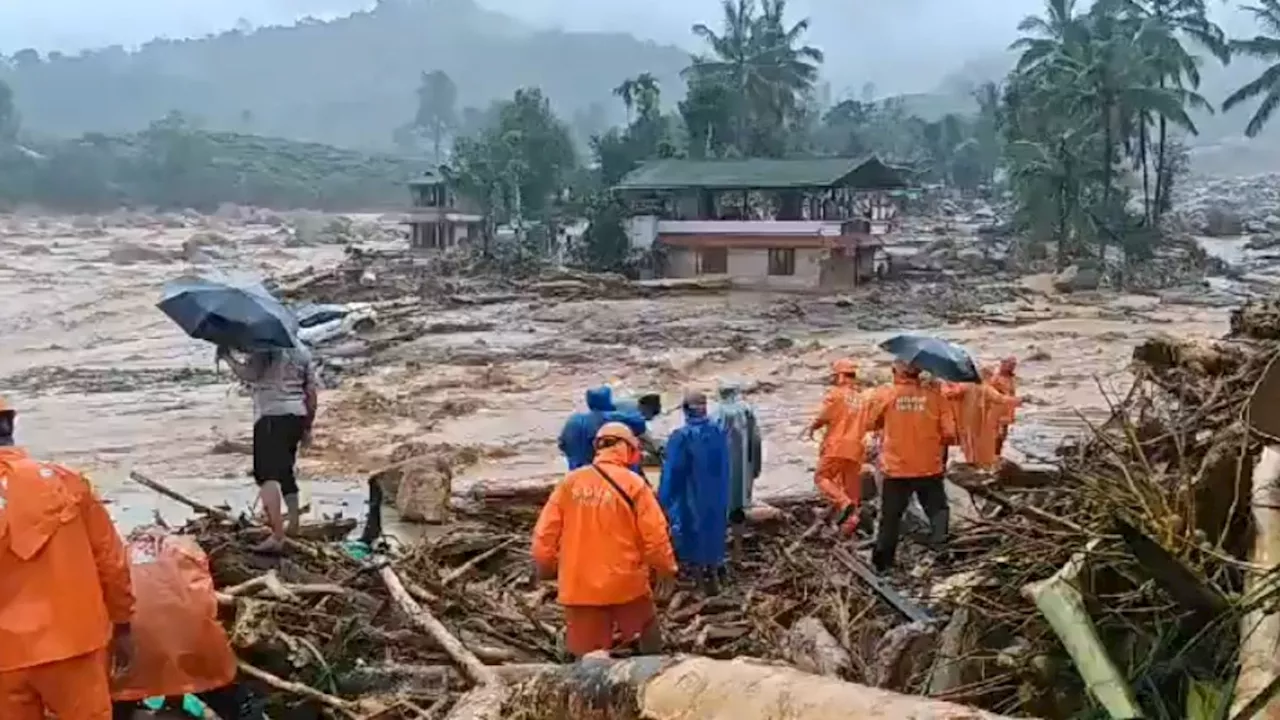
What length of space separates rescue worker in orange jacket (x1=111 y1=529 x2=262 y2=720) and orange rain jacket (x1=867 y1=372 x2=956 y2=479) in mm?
3963

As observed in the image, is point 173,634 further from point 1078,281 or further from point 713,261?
point 1078,281

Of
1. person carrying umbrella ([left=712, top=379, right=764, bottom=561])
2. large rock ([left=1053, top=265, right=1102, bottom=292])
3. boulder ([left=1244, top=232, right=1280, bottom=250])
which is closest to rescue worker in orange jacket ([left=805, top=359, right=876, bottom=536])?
person carrying umbrella ([left=712, top=379, right=764, bottom=561])

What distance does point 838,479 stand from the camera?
9.24 meters

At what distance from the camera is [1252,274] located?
46.2 m

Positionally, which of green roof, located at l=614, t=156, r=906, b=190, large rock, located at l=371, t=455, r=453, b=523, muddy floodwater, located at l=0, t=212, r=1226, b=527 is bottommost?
muddy floodwater, located at l=0, t=212, r=1226, b=527

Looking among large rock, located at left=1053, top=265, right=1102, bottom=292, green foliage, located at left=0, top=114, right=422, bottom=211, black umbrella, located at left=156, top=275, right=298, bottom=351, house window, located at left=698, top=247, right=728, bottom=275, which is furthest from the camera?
green foliage, located at left=0, top=114, right=422, bottom=211

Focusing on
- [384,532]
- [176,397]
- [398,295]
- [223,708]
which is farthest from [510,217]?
[223,708]

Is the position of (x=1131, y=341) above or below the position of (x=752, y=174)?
below

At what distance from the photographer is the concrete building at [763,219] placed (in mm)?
41156

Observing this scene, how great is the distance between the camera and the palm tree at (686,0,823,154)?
56875 millimetres

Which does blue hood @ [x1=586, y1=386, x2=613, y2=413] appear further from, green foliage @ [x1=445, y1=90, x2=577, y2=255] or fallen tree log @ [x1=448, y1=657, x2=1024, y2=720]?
green foliage @ [x1=445, y1=90, x2=577, y2=255]

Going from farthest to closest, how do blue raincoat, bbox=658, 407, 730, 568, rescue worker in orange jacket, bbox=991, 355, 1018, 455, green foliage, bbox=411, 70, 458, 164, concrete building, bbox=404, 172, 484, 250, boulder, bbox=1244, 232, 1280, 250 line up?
green foliage, bbox=411, 70, 458, 164, boulder, bbox=1244, 232, 1280, 250, concrete building, bbox=404, 172, 484, 250, rescue worker in orange jacket, bbox=991, 355, 1018, 455, blue raincoat, bbox=658, 407, 730, 568

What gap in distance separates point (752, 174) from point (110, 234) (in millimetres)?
35639

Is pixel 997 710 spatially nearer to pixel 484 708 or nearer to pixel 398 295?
pixel 484 708
